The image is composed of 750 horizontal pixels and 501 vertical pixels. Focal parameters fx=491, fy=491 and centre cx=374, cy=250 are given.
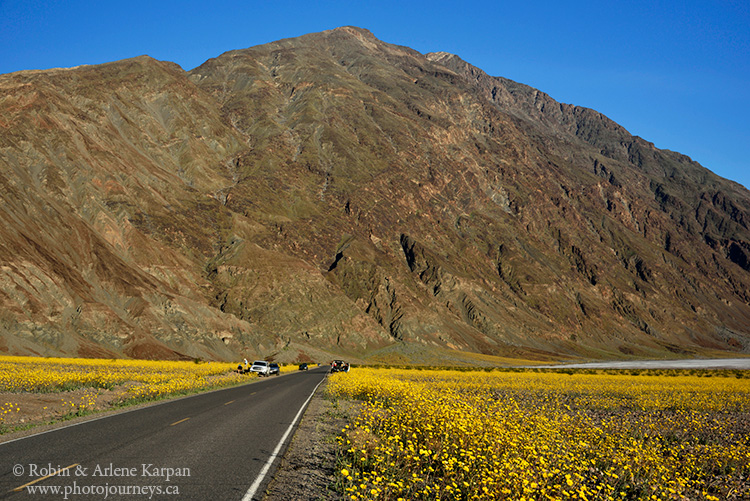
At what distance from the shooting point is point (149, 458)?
1037 cm

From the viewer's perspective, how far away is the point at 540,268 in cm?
19300

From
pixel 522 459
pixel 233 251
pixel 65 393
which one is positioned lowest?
pixel 65 393

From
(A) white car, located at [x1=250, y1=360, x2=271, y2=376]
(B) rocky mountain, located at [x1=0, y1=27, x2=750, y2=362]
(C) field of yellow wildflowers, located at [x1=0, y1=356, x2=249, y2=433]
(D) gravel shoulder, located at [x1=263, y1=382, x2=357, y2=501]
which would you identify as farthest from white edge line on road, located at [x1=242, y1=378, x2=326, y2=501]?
(B) rocky mountain, located at [x1=0, y1=27, x2=750, y2=362]

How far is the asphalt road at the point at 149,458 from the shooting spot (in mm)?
8273

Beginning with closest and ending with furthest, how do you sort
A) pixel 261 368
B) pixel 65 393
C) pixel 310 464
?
pixel 310 464, pixel 65 393, pixel 261 368

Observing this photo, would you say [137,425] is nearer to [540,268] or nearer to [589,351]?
[589,351]

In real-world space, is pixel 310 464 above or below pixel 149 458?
below

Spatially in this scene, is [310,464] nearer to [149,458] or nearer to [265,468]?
[265,468]

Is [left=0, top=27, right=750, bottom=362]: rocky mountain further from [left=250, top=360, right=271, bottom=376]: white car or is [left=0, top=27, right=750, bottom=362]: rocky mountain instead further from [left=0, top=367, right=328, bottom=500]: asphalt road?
[left=0, top=367, right=328, bottom=500]: asphalt road

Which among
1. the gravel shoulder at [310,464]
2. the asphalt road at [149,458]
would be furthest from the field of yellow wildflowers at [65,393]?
the gravel shoulder at [310,464]

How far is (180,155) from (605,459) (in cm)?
16433

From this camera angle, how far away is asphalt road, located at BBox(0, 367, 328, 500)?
8.27 m

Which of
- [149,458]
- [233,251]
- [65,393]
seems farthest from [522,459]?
[233,251]

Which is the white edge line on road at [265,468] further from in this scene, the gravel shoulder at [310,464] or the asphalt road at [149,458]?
the gravel shoulder at [310,464]
